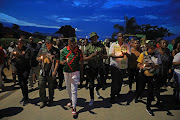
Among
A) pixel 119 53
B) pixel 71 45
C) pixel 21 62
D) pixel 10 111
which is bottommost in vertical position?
pixel 10 111

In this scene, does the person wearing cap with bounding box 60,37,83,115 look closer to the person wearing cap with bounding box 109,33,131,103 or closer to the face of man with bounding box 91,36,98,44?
the face of man with bounding box 91,36,98,44

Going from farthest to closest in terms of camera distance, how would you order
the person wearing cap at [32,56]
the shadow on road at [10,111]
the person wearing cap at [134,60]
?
the person wearing cap at [32,56], the person wearing cap at [134,60], the shadow on road at [10,111]

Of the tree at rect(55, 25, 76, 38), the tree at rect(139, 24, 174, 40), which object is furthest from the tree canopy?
the tree at rect(55, 25, 76, 38)

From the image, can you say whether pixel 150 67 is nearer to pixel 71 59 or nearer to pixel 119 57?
pixel 119 57

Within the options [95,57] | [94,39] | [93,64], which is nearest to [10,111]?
[93,64]

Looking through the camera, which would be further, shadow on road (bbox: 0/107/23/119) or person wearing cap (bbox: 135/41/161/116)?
shadow on road (bbox: 0/107/23/119)

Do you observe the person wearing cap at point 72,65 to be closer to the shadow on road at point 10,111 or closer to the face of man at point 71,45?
the face of man at point 71,45

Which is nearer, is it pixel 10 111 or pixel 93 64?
pixel 10 111

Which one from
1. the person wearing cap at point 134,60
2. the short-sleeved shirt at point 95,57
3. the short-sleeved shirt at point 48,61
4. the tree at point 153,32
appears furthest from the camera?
the tree at point 153,32

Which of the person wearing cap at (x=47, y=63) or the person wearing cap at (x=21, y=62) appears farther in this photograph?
the person wearing cap at (x=21, y=62)

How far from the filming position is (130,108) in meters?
4.61

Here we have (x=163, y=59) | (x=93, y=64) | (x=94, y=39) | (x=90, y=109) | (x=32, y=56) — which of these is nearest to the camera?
(x=163, y=59)

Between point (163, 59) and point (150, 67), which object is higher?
point (163, 59)

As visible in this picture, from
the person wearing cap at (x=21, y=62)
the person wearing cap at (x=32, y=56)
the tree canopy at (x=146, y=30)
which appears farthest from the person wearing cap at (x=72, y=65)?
the tree canopy at (x=146, y=30)
